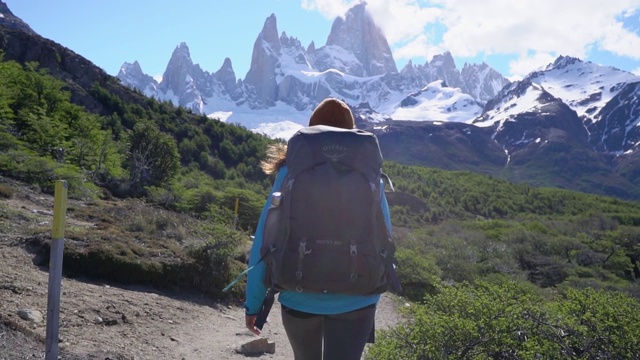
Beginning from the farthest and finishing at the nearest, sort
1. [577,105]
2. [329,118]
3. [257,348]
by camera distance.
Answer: [577,105], [257,348], [329,118]

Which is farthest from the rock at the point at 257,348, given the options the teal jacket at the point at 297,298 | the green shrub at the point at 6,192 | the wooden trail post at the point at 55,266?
the green shrub at the point at 6,192

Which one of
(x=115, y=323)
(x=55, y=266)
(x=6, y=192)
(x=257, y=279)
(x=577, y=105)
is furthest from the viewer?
(x=577, y=105)

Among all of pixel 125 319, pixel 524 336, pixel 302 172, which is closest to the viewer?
pixel 302 172

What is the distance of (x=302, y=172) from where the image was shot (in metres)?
2.01

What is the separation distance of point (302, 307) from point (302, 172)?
1.73 ft

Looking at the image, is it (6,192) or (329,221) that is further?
(6,192)

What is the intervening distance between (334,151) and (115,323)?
3.88 metres

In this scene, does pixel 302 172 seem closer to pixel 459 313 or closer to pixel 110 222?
pixel 459 313

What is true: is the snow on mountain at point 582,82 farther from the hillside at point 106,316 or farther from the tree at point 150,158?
the hillside at point 106,316

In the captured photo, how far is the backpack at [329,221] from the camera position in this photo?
1922 millimetres

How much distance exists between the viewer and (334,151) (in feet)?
6.59

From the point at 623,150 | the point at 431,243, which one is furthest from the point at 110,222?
the point at 623,150

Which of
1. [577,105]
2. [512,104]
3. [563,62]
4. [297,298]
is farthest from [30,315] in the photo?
[563,62]

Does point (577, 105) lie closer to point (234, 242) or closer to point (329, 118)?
point (234, 242)
